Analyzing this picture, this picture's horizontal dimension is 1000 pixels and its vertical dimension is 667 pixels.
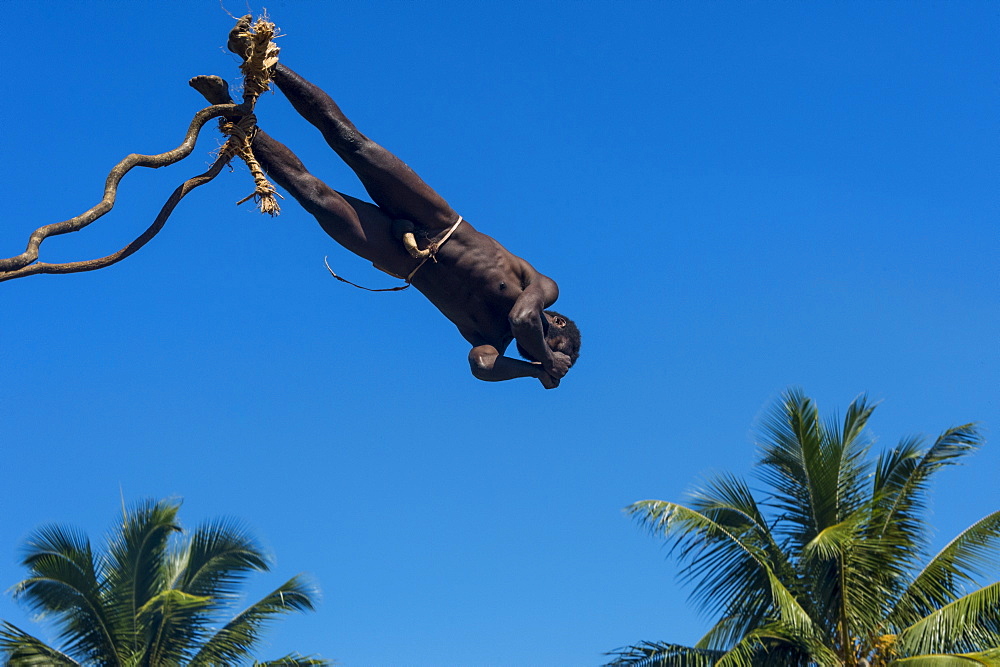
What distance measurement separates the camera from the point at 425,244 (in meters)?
8.51

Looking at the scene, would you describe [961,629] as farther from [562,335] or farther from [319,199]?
[319,199]

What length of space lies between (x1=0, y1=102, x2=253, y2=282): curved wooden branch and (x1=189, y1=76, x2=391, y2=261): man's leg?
0.21 meters

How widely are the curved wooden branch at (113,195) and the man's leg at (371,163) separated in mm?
350

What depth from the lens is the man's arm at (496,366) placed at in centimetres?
859

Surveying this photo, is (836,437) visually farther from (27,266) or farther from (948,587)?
(27,266)

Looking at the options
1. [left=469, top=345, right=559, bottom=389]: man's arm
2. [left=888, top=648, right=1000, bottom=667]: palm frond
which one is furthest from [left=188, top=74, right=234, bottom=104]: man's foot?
[left=888, top=648, right=1000, bottom=667]: palm frond

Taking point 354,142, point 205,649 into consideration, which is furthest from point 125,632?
point 354,142

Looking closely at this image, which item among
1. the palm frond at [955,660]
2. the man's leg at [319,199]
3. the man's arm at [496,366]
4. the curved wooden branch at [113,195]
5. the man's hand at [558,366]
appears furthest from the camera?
the palm frond at [955,660]

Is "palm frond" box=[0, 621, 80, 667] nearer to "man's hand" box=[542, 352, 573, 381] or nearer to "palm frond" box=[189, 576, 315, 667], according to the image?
"palm frond" box=[189, 576, 315, 667]

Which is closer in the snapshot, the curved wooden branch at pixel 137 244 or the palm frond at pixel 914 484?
the curved wooden branch at pixel 137 244

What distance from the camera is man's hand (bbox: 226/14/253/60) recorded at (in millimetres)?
7484

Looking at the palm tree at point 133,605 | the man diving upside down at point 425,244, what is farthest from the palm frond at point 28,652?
the man diving upside down at point 425,244

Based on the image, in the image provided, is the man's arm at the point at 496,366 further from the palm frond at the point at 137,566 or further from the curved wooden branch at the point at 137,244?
the palm frond at the point at 137,566

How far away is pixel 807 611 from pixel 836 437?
1847mm
